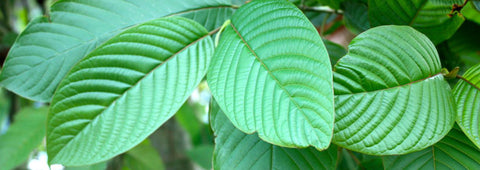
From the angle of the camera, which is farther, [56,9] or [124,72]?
[56,9]

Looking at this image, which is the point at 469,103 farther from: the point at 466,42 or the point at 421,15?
the point at 466,42

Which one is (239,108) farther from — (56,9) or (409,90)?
(56,9)

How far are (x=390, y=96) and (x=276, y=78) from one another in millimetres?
138

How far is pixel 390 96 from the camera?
426 millimetres

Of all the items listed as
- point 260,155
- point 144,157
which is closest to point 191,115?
point 144,157

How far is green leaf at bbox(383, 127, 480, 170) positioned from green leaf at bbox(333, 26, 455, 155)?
2.9 inches

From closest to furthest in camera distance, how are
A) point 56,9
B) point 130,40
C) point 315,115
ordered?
point 315,115
point 130,40
point 56,9

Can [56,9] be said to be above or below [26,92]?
above

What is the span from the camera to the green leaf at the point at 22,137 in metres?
0.92

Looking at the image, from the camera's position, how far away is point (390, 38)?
44 cm

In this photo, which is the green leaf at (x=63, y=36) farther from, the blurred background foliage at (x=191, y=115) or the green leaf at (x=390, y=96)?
the green leaf at (x=390, y=96)

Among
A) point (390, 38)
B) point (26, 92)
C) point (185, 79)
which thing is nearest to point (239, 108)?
point (185, 79)

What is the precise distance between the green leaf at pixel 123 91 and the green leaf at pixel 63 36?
116mm

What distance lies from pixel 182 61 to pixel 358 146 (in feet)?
0.77
